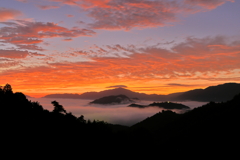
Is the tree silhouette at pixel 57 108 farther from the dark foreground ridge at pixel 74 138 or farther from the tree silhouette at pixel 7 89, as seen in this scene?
the tree silhouette at pixel 7 89

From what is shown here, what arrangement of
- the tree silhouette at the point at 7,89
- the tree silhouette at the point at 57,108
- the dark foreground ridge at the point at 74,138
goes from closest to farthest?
1. the dark foreground ridge at the point at 74,138
2. the tree silhouette at the point at 57,108
3. the tree silhouette at the point at 7,89

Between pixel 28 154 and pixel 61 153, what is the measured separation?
7.19 metres

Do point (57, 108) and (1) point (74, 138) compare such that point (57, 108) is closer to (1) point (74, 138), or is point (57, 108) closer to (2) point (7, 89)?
(1) point (74, 138)

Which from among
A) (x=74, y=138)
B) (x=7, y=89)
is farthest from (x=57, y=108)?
(x=7, y=89)

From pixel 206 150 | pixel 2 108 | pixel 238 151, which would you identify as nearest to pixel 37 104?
pixel 2 108

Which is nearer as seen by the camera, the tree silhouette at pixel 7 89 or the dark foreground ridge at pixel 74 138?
the dark foreground ridge at pixel 74 138

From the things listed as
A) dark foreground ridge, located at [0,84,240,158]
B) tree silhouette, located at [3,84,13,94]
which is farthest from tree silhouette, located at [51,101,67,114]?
tree silhouette, located at [3,84,13,94]

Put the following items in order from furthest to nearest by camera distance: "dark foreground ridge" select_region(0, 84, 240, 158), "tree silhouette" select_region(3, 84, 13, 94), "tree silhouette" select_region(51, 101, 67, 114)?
1. "tree silhouette" select_region(3, 84, 13, 94)
2. "tree silhouette" select_region(51, 101, 67, 114)
3. "dark foreground ridge" select_region(0, 84, 240, 158)

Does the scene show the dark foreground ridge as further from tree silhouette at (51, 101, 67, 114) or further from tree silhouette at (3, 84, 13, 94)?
tree silhouette at (3, 84, 13, 94)

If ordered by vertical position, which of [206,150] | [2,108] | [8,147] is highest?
[2,108]

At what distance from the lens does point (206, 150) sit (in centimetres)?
6494

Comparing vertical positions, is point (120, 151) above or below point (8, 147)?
below

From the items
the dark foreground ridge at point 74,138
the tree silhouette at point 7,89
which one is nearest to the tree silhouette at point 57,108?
the dark foreground ridge at point 74,138

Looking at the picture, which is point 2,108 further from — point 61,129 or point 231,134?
point 231,134
